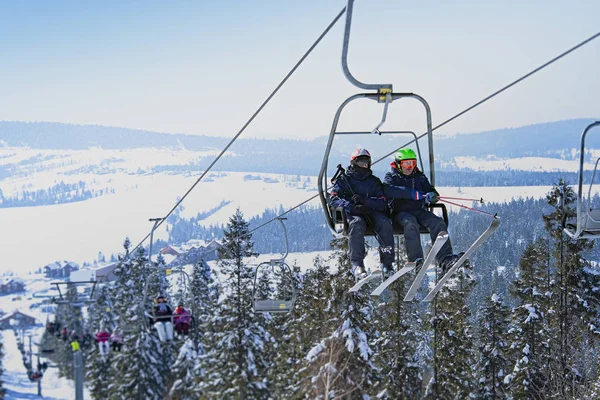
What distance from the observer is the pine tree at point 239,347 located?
37.2 m

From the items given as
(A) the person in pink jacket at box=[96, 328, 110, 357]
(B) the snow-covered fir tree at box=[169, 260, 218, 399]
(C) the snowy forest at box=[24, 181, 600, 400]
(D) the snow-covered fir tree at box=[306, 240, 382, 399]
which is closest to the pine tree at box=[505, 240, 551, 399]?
(C) the snowy forest at box=[24, 181, 600, 400]

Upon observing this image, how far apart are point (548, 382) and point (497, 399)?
5.24 metres

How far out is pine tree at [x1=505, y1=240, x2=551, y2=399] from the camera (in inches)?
1342

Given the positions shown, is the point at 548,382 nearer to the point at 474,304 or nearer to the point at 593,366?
the point at 593,366

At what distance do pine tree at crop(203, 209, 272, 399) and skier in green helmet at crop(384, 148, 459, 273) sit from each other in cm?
2696

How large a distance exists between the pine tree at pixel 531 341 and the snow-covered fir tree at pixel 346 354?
722 cm

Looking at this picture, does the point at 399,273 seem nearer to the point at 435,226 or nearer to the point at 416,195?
the point at 435,226

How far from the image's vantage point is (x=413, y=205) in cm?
1034

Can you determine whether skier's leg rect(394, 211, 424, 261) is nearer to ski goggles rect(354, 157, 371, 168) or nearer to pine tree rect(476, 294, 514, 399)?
ski goggles rect(354, 157, 371, 168)

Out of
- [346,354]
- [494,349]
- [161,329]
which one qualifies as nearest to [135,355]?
[346,354]

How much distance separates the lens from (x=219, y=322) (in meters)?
38.4

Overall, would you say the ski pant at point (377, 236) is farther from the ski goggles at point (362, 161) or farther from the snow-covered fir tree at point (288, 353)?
the snow-covered fir tree at point (288, 353)

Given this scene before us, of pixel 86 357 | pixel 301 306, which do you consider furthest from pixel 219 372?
→ pixel 86 357

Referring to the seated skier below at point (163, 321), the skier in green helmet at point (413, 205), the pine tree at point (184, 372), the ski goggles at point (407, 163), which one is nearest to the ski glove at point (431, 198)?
the skier in green helmet at point (413, 205)
